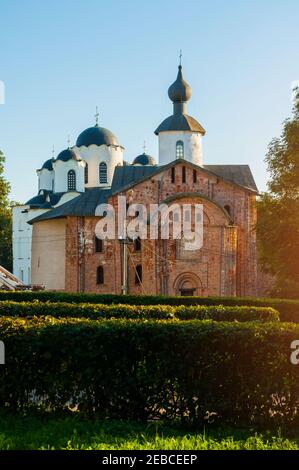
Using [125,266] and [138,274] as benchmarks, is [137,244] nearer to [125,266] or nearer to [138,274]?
[138,274]

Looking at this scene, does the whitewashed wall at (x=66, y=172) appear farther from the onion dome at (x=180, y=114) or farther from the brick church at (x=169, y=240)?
the onion dome at (x=180, y=114)

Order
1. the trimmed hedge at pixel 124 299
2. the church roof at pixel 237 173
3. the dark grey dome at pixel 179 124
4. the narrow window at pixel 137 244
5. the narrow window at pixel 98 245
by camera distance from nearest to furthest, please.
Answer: the trimmed hedge at pixel 124 299 < the narrow window at pixel 137 244 < the narrow window at pixel 98 245 < the church roof at pixel 237 173 < the dark grey dome at pixel 179 124

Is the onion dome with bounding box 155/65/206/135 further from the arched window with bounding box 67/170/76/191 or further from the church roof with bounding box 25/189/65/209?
the church roof with bounding box 25/189/65/209

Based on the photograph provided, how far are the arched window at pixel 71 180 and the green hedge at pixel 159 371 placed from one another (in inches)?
1773

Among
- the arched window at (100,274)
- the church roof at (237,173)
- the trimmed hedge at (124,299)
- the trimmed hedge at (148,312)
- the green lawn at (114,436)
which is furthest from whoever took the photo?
the church roof at (237,173)

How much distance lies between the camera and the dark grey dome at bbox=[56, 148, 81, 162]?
174 feet

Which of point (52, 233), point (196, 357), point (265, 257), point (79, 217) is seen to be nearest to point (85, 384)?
point (196, 357)

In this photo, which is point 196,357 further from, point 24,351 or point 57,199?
point 57,199

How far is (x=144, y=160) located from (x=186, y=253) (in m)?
25.5

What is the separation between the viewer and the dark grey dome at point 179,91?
148ft

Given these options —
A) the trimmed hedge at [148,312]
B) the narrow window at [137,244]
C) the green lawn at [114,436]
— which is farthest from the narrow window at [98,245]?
the green lawn at [114,436]

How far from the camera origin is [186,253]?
121ft

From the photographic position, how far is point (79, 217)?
40.3 m
